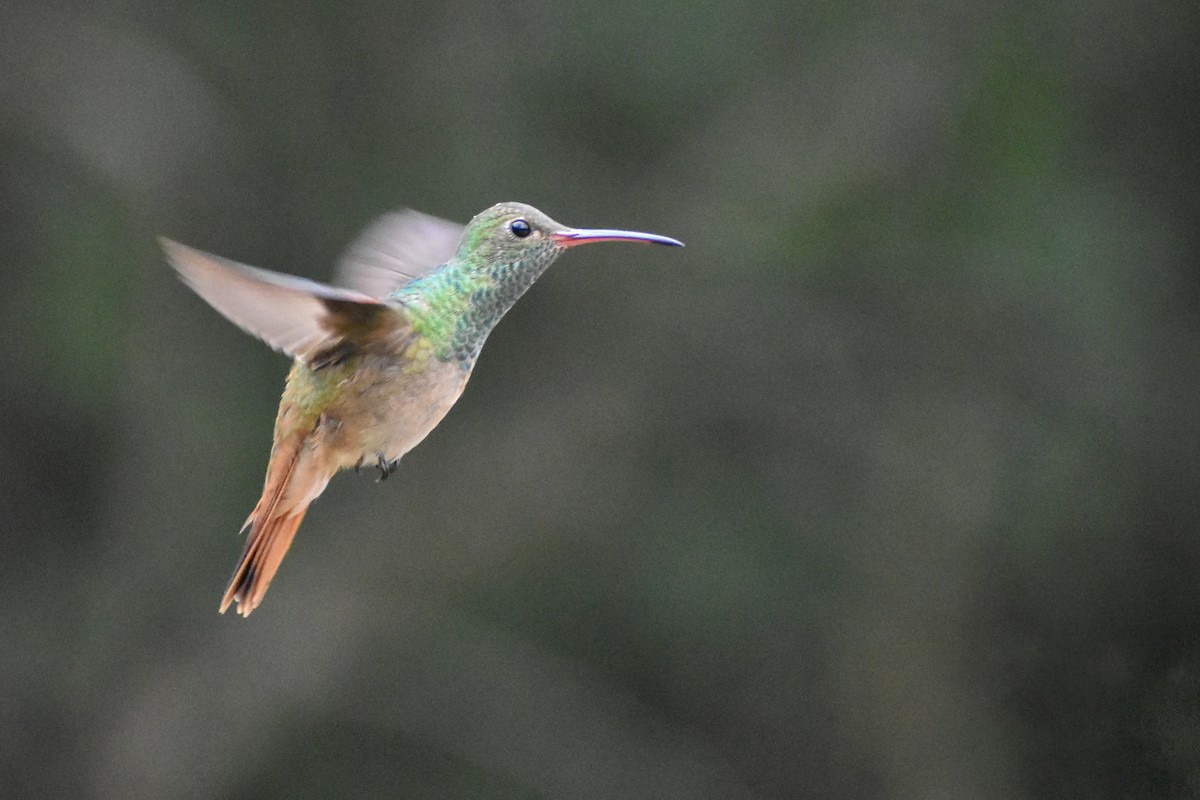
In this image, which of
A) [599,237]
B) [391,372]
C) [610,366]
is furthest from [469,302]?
[610,366]

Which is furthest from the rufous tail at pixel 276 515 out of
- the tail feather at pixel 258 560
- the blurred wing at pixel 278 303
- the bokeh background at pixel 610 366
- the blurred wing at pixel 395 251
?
the bokeh background at pixel 610 366

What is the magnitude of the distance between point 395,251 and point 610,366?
3206 mm

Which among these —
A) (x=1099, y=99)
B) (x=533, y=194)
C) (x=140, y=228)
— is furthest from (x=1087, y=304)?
(x=140, y=228)

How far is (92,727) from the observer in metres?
5.08

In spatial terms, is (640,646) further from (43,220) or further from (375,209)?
(43,220)

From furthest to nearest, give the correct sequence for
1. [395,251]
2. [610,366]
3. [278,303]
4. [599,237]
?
1. [610,366]
2. [395,251]
3. [599,237]
4. [278,303]

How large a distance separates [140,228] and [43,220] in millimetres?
452

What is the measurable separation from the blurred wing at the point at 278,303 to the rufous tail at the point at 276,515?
0.21m

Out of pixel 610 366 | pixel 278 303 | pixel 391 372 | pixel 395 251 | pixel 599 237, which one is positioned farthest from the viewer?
pixel 610 366

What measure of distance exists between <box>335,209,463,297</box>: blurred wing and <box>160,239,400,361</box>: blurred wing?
1.35 feet

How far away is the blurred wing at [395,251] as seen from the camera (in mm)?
2078

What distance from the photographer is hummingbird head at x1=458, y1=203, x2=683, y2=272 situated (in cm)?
176

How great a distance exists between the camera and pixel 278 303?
4.62 feet

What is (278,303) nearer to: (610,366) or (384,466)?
(384,466)
